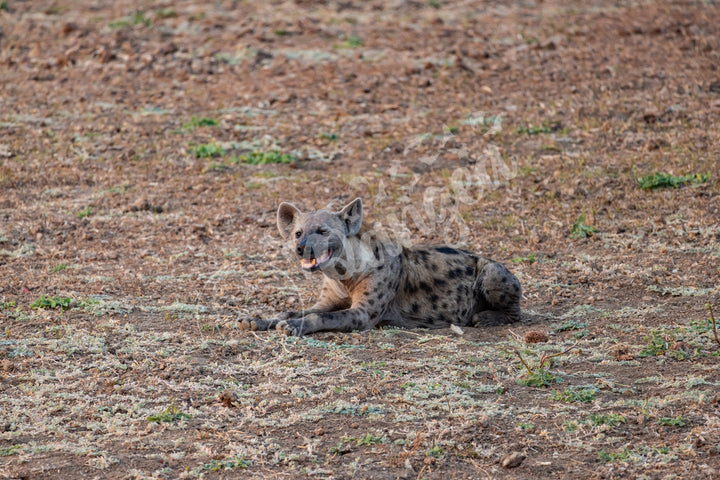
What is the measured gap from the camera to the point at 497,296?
652cm

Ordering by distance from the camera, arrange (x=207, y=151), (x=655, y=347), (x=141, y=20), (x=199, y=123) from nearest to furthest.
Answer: (x=655, y=347)
(x=207, y=151)
(x=199, y=123)
(x=141, y=20)

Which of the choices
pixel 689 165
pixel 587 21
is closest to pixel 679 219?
pixel 689 165

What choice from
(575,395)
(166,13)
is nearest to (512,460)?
(575,395)

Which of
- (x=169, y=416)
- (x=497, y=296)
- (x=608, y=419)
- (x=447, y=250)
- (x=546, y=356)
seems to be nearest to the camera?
(x=608, y=419)

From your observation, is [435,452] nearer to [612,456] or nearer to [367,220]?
[612,456]

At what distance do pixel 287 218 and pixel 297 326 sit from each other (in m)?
0.90

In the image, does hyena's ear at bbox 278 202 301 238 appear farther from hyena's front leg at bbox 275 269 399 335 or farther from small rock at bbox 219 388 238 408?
small rock at bbox 219 388 238 408

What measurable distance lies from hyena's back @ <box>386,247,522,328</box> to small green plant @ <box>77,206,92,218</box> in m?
4.04

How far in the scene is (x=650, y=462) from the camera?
3.96 m

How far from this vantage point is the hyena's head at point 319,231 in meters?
6.06

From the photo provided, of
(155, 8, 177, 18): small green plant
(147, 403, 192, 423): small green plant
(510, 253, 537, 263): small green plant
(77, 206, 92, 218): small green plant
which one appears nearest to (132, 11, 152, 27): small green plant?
(155, 8, 177, 18): small green plant

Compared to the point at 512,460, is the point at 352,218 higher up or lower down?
higher up

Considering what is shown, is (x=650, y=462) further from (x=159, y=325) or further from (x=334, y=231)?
(x=159, y=325)

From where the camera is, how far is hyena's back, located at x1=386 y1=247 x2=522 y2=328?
652cm
